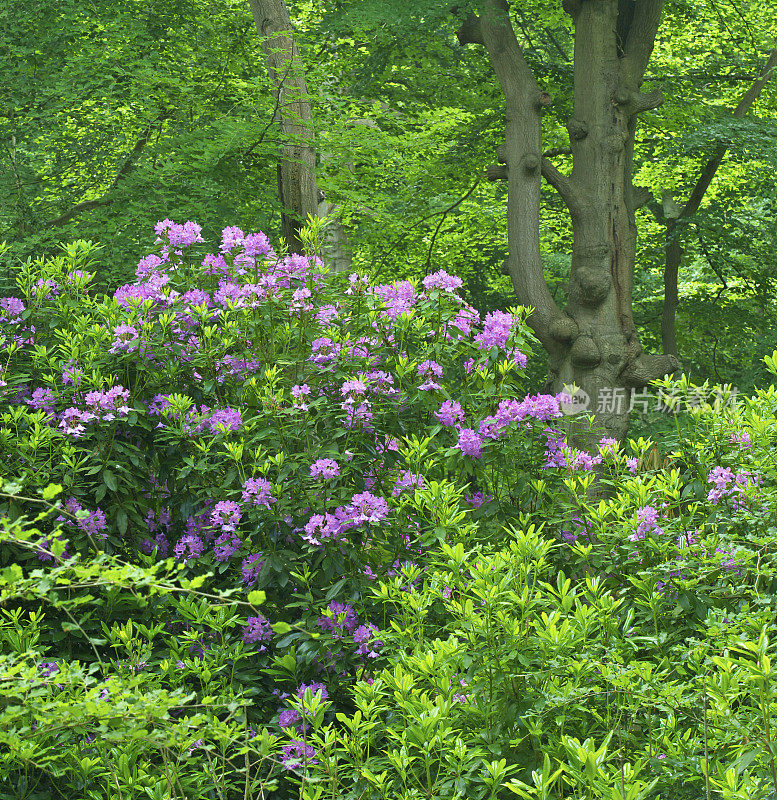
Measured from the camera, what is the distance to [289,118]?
23.5ft

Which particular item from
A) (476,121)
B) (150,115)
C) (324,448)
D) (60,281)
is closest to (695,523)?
(324,448)

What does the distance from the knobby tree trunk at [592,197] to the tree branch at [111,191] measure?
373 cm

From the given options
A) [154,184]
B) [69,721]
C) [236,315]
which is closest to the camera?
[69,721]

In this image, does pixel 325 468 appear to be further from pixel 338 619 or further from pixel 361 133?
pixel 361 133


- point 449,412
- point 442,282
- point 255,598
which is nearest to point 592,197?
point 442,282

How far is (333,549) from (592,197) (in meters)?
6.61

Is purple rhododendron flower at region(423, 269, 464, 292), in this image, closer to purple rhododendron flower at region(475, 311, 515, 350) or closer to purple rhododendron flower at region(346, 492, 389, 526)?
purple rhododendron flower at region(475, 311, 515, 350)

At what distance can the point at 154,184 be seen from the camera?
726cm

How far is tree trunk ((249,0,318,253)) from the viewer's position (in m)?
7.23

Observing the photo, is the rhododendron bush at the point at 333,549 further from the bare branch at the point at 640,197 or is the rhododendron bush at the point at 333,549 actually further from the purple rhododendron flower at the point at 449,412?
the bare branch at the point at 640,197

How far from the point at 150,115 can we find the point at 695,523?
6.39 meters

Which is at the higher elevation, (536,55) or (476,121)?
(536,55)

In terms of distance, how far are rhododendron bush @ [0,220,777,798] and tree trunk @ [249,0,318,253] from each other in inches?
145

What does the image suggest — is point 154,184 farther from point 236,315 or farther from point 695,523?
point 695,523
